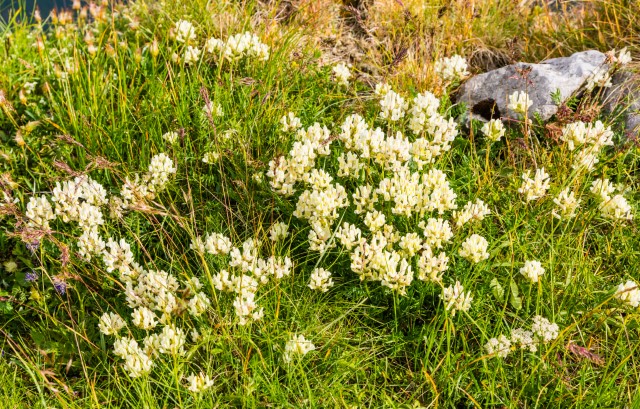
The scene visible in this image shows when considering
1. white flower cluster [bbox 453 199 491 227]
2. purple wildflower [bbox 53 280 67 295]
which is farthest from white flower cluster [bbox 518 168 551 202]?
purple wildflower [bbox 53 280 67 295]

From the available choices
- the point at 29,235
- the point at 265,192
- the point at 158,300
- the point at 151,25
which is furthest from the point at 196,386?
the point at 151,25

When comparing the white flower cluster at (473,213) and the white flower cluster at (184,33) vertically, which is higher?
the white flower cluster at (184,33)

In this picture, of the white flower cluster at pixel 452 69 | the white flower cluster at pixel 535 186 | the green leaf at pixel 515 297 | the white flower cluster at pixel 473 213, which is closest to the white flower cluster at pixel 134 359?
the white flower cluster at pixel 473 213

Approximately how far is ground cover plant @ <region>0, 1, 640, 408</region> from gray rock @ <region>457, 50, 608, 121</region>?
0.53 ft

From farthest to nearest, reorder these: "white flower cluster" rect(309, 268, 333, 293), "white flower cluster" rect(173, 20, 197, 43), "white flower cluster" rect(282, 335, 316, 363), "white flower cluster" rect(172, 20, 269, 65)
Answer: "white flower cluster" rect(173, 20, 197, 43)
"white flower cluster" rect(172, 20, 269, 65)
"white flower cluster" rect(309, 268, 333, 293)
"white flower cluster" rect(282, 335, 316, 363)

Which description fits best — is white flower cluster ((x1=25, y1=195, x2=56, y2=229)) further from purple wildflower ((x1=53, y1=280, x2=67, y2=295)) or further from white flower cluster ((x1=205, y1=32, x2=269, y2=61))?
white flower cluster ((x1=205, y1=32, x2=269, y2=61))

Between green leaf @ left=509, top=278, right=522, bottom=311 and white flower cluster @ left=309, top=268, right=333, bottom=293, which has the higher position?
white flower cluster @ left=309, top=268, right=333, bottom=293

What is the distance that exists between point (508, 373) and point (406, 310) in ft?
2.01

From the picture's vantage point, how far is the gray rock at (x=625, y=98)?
193 inches

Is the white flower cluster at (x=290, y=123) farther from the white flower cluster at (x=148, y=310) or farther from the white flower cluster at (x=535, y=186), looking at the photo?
the white flower cluster at (x=535, y=186)

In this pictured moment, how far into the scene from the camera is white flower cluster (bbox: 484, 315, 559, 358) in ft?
10.8

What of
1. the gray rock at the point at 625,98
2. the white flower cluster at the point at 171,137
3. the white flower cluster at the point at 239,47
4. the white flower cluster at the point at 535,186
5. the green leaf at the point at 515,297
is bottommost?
the green leaf at the point at 515,297

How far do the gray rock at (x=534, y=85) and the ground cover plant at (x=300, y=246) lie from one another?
0.16 metres

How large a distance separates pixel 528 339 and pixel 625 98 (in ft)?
8.40
